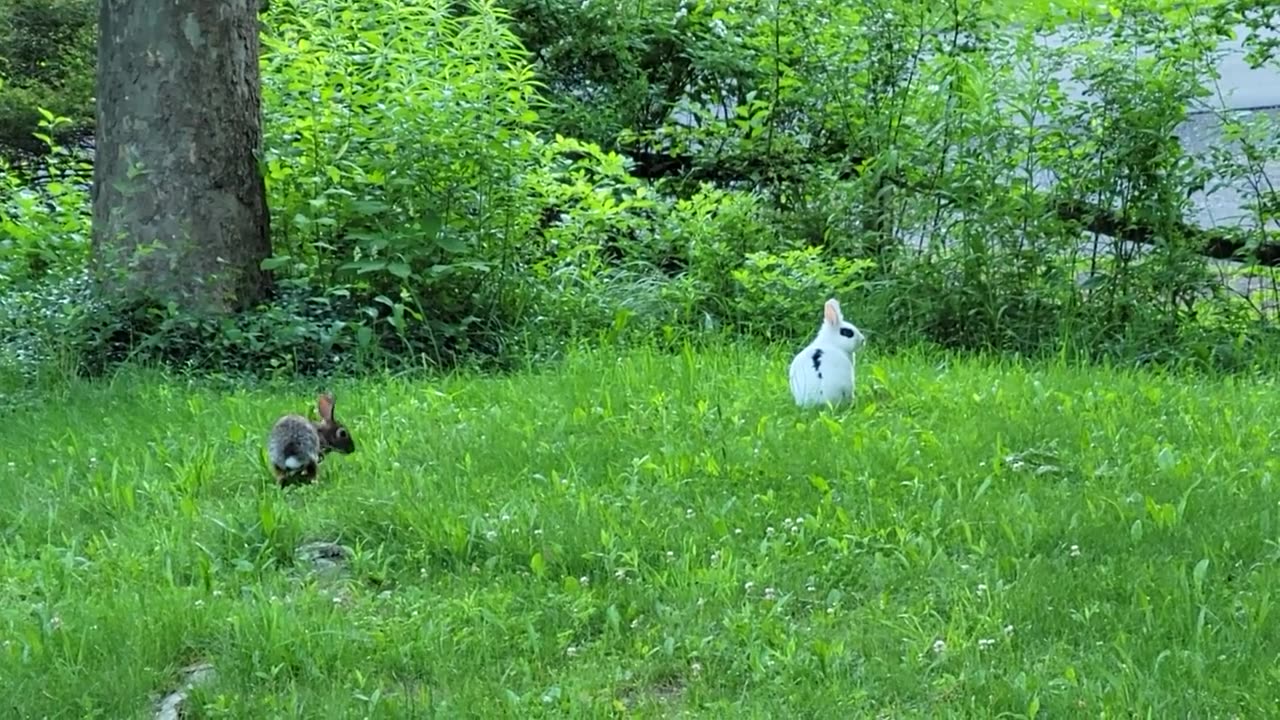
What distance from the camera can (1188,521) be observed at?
13.5ft

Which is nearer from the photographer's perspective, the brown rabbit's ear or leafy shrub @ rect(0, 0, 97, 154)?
the brown rabbit's ear

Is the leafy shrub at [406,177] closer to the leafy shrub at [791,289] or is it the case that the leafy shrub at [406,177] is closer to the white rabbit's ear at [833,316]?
the leafy shrub at [791,289]

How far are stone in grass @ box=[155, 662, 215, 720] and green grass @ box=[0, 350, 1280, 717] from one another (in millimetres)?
36

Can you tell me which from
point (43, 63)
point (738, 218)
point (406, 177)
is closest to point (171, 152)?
point (406, 177)

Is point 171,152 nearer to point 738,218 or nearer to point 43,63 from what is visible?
point 738,218

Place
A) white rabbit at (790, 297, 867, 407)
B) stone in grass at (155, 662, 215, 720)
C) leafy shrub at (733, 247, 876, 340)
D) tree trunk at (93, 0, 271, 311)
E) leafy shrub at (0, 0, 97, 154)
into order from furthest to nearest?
leafy shrub at (0, 0, 97, 154)
leafy shrub at (733, 247, 876, 340)
tree trunk at (93, 0, 271, 311)
white rabbit at (790, 297, 867, 407)
stone in grass at (155, 662, 215, 720)

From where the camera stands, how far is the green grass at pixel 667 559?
319 cm

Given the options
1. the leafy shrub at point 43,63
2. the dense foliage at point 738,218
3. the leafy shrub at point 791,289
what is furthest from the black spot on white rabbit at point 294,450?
the leafy shrub at point 43,63

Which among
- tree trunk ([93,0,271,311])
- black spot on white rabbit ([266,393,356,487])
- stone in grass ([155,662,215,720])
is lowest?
stone in grass ([155,662,215,720])

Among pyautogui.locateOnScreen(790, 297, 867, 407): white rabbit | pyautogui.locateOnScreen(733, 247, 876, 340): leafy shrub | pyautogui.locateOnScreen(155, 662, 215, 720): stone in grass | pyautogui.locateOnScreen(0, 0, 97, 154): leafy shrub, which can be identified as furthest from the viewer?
pyautogui.locateOnScreen(0, 0, 97, 154): leafy shrub

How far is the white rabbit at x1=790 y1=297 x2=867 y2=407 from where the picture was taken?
217 inches

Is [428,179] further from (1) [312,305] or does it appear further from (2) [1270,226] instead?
(2) [1270,226]

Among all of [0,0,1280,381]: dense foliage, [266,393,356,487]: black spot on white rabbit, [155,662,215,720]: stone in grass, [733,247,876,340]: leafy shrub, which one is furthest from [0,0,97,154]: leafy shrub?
[155,662,215,720]: stone in grass

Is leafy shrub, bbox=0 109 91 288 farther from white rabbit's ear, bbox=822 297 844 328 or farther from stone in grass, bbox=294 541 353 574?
white rabbit's ear, bbox=822 297 844 328
